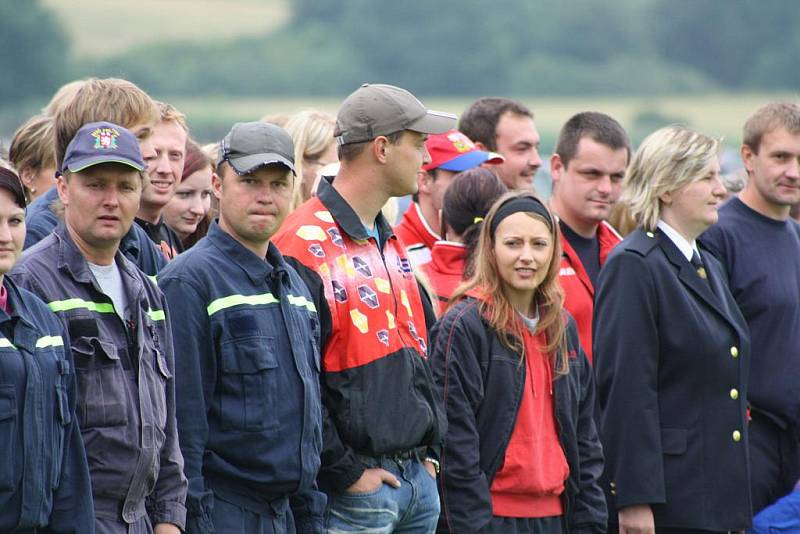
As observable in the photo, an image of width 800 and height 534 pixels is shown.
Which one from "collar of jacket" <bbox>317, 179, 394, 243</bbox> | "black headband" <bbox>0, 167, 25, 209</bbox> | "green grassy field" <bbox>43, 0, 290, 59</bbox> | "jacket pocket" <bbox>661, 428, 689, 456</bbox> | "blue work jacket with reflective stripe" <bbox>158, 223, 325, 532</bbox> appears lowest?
"jacket pocket" <bbox>661, 428, 689, 456</bbox>

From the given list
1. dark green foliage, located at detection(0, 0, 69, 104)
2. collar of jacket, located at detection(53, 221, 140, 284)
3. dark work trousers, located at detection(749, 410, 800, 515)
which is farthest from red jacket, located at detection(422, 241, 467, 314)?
dark green foliage, located at detection(0, 0, 69, 104)

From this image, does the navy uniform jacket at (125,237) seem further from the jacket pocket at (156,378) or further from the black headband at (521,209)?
the black headband at (521,209)

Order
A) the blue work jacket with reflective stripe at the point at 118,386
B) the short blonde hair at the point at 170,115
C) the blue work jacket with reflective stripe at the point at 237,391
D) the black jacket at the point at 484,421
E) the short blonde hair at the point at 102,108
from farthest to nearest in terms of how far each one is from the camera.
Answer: the short blonde hair at the point at 170,115
the black jacket at the point at 484,421
the short blonde hair at the point at 102,108
the blue work jacket with reflective stripe at the point at 237,391
the blue work jacket with reflective stripe at the point at 118,386

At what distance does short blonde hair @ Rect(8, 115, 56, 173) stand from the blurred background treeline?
29887 millimetres

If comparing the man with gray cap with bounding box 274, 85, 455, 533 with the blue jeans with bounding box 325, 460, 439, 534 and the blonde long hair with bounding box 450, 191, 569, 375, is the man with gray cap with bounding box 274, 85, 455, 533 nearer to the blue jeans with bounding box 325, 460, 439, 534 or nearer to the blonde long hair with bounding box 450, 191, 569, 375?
the blue jeans with bounding box 325, 460, 439, 534

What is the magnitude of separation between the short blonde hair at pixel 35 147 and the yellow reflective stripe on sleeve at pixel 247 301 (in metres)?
1.58

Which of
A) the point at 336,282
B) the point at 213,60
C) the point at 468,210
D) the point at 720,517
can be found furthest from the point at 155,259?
the point at 213,60

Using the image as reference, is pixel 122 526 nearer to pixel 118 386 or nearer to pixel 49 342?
pixel 118 386

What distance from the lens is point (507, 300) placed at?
538 centimetres

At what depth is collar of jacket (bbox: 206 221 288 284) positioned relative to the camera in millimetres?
4375

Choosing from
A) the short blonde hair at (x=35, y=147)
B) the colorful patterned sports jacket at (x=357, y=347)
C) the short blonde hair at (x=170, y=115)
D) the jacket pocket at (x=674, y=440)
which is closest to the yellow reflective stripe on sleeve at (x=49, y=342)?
the colorful patterned sports jacket at (x=357, y=347)

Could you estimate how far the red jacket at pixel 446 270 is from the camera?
19.2ft

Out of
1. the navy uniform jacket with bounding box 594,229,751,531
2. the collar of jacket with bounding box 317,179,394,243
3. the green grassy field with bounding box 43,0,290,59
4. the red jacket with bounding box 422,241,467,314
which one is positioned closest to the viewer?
the collar of jacket with bounding box 317,179,394,243

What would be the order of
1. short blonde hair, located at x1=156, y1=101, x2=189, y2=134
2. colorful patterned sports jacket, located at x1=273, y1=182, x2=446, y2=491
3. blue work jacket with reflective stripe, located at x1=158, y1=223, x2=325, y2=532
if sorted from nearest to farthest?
blue work jacket with reflective stripe, located at x1=158, y1=223, x2=325, y2=532
colorful patterned sports jacket, located at x1=273, y1=182, x2=446, y2=491
short blonde hair, located at x1=156, y1=101, x2=189, y2=134
